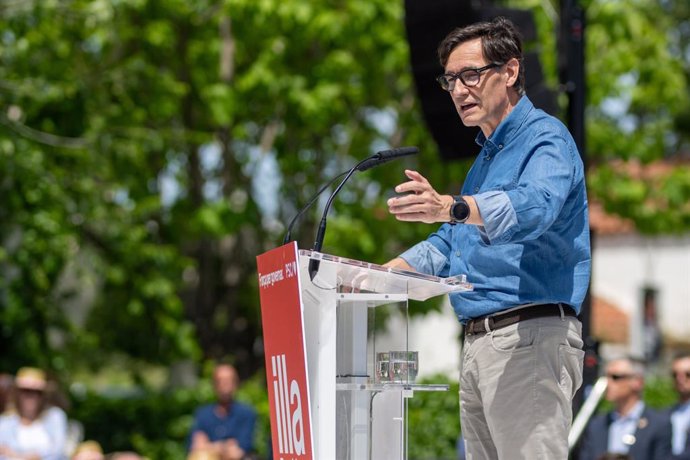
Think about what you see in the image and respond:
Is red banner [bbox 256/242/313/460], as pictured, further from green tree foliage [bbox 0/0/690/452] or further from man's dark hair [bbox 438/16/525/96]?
green tree foliage [bbox 0/0/690/452]

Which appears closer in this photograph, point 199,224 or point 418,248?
point 418,248

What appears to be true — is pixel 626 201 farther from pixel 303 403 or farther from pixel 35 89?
pixel 303 403

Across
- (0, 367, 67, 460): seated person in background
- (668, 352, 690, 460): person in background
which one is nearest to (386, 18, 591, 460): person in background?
(668, 352, 690, 460): person in background

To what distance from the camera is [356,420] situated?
348 centimetres

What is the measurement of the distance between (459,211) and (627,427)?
5059 mm

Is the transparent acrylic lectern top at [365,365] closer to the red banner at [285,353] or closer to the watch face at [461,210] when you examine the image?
the red banner at [285,353]

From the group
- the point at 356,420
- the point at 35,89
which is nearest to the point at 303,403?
the point at 356,420

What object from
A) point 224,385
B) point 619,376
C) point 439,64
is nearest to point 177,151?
point 224,385

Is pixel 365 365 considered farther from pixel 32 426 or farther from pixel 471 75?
pixel 32 426

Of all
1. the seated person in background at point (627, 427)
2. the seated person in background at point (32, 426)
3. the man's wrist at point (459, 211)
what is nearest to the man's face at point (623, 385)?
the seated person in background at point (627, 427)

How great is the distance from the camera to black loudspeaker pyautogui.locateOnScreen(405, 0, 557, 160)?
5.91 metres

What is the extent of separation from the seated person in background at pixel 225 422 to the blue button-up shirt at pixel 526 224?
627cm

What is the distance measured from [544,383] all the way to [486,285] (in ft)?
1.03

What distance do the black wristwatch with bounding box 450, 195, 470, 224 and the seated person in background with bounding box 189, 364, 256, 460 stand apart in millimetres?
6644
